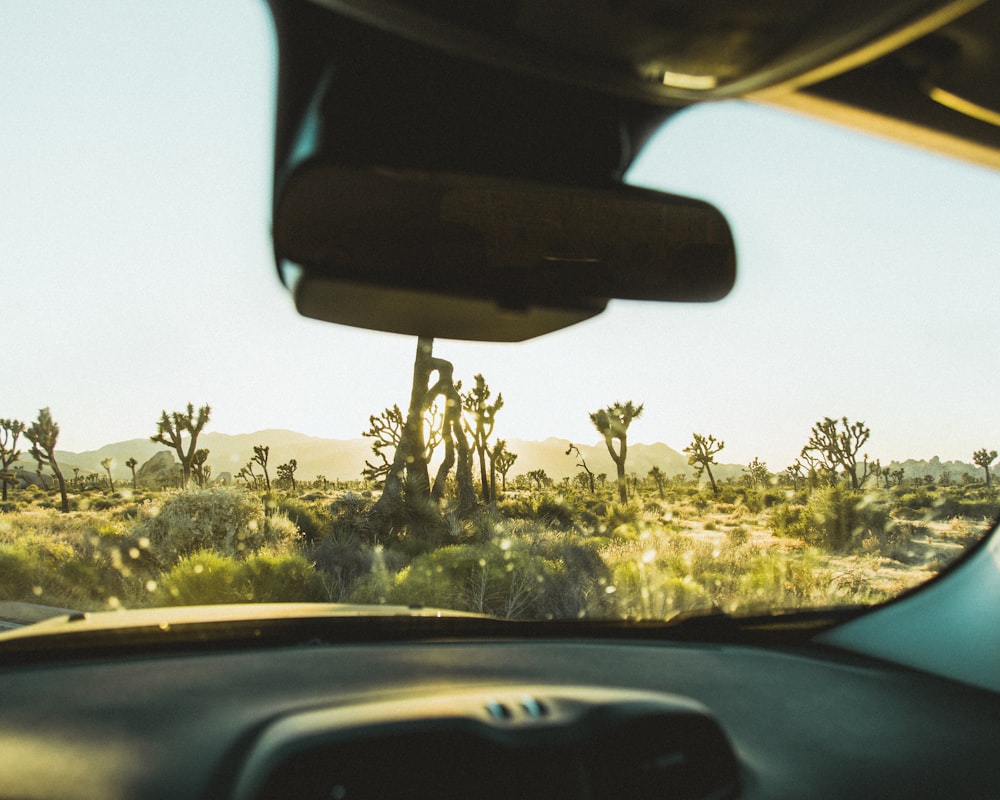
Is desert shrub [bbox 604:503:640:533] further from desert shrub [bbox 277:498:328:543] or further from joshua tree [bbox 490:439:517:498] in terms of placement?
desert shrub [bbox 277:498:328:543]

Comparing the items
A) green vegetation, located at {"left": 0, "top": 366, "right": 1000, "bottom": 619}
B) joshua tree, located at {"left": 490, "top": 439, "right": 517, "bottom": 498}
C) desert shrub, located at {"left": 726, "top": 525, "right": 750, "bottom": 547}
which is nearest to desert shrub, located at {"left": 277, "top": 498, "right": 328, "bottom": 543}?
green vegetation, located at {"left": 0, "top": 366, "right": 1000, "bottom": 619}

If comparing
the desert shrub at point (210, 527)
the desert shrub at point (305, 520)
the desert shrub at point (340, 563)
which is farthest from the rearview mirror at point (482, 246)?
the desert shrub at point (305, 520)

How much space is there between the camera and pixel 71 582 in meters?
11.4

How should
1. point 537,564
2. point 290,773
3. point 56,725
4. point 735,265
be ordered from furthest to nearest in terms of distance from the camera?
point 537,564, point 735,265, point 56,725, point 290,773

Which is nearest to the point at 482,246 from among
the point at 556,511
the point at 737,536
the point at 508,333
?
the point at 508,333

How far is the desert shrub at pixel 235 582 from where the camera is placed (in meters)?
8.05

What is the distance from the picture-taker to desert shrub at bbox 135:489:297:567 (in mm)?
12844

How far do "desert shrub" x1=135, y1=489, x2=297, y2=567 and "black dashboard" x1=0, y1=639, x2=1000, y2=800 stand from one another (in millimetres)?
10991

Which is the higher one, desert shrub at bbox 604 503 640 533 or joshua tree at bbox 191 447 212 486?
joshua tree at bbox 191 447 212 486

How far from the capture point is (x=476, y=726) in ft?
6.61

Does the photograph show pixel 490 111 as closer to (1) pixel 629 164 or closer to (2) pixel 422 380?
(1) pixel 629 164

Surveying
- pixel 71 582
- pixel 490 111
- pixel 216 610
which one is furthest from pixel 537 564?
pixel 490 111

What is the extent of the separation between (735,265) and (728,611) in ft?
5.26

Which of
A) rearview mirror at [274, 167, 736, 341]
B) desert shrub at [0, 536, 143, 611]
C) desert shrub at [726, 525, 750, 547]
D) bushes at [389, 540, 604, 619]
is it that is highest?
rearview mirror at [274, 167, 736, 341]
